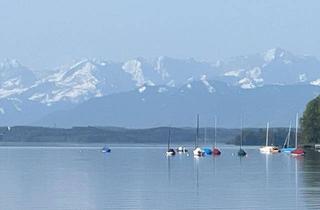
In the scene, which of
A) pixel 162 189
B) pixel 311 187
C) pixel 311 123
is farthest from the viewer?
pixel 311 123

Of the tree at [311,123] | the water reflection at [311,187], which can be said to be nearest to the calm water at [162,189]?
the water reflection at [311,187]

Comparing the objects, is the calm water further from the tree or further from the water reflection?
the tree

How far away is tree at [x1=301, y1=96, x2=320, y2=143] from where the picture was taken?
177 m

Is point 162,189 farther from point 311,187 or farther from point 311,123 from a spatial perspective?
point 311,123

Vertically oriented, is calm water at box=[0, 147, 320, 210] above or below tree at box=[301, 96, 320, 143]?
below

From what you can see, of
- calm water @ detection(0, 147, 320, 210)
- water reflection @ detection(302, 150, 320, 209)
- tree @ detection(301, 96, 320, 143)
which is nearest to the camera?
water reflection @ detection(302, 150, 320, 209)

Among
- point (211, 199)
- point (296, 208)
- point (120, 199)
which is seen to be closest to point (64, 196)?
point (120, 199)

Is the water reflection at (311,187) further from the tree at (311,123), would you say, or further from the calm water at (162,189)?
the tree at (311,123)

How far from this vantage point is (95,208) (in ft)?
205

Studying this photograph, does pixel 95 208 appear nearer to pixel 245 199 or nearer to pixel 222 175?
pixel 245 199

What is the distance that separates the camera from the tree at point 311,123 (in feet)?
579

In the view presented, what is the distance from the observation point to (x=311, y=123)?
582 ft

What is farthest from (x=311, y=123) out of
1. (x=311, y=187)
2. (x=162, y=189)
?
(x=162, y=189)

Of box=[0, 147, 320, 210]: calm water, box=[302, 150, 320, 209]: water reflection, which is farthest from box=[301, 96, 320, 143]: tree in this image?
box=[302, 150, 320, 209]: water reflection
